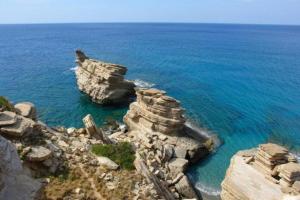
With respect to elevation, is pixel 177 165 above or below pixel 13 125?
below

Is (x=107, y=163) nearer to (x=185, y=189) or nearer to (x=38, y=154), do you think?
(x=38, y=154)

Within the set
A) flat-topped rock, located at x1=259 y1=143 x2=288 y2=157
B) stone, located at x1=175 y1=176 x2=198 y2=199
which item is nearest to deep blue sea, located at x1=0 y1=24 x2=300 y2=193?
stone, located at x1=175 y1=176 x2=198 y2=199

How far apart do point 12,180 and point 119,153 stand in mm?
12801

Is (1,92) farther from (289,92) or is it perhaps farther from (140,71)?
(289,92)

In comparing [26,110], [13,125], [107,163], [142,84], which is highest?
[13,125]

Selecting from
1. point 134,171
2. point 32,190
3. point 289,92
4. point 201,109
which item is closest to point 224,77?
point 289,92

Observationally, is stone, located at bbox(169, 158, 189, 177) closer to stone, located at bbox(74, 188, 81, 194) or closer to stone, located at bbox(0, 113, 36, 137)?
stone, located at bbox(74, 188, 81, 194)

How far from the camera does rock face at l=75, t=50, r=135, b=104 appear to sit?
161 ft

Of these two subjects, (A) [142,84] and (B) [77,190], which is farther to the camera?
(A) [142,84]

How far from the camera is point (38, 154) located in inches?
774

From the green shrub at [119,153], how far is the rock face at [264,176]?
25.4 ft

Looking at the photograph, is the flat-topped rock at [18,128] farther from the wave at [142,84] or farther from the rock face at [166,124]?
the wave at [142,84]

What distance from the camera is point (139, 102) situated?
38625 mm

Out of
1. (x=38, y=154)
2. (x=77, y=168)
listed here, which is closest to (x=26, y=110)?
(x=38, y=154)
